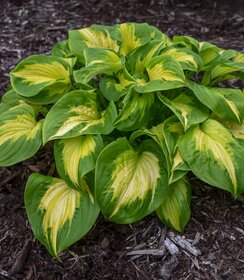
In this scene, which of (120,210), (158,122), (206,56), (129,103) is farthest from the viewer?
(206,56)

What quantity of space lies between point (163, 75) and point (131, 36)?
0.58 m

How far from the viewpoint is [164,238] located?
2389 mm

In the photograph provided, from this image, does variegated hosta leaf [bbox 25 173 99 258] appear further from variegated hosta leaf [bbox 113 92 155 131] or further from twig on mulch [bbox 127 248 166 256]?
variegated hosta leaf [bbox 113 92 155 131]

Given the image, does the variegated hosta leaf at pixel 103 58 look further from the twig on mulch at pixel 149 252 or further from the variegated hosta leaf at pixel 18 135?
the twig on mulch at pixel 149 252

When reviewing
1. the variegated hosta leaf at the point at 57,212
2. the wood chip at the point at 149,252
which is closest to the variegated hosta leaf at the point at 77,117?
the variegated hosta leaf at the point at 57,212

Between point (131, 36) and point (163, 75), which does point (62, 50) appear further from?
point (163, 75)

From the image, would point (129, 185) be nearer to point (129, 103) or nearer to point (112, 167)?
point (112, 167)

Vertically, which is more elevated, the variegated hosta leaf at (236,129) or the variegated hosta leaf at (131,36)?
the variegated hosta leaf at (131,36)

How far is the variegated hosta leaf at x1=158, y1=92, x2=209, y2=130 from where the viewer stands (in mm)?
2332

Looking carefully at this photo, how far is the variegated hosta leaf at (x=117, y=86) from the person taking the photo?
2.47m

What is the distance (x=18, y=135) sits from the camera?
246 cm

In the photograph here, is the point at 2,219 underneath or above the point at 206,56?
underneath

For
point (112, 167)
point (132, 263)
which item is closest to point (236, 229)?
point (132, 263)

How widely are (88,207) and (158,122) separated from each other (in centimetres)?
62
